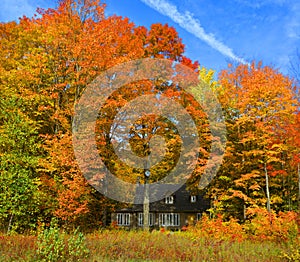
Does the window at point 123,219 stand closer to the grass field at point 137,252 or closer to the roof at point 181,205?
A: the roof at point 181,205

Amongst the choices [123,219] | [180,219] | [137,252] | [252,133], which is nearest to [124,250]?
[137,252]

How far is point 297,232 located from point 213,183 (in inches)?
400

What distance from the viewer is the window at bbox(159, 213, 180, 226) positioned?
124 ft

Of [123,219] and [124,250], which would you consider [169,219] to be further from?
[124,250]

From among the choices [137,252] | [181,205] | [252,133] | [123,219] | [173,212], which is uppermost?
[252,133]

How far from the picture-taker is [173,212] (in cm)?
3812

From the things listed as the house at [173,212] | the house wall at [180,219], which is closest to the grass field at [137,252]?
the house wall at [180,219]

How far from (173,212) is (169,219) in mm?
989

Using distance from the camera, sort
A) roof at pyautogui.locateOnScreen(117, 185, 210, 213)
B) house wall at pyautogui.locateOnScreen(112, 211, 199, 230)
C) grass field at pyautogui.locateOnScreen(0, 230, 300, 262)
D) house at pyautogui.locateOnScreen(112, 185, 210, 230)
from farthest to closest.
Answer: roof at pyautogui.locateOnScreen(117, 185, 210, 213), house at pyautogui.locateOnScreen(112, 185, 210, 230), house wall at pyautogui.locateOnScreen(112, 211, 199, 230), grass field at pyautogui.locateOnScreen(0, 230, 300, 262)

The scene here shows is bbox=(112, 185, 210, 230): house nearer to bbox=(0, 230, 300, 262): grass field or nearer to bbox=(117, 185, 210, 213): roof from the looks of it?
bbox=(117, 185, 210, 213): roof

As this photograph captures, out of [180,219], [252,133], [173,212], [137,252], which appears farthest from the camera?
[180,219]

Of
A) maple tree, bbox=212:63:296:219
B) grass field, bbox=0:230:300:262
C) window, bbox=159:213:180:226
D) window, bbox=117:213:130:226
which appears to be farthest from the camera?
window, bbox=159:213:180:226

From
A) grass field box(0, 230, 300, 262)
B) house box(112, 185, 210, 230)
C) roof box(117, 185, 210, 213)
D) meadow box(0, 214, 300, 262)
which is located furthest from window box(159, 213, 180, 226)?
grass field box(0, 230, 300, 262)

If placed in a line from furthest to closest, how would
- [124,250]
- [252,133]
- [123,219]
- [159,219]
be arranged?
[159,219] < [123,219] < [252,133] < [124,250]
